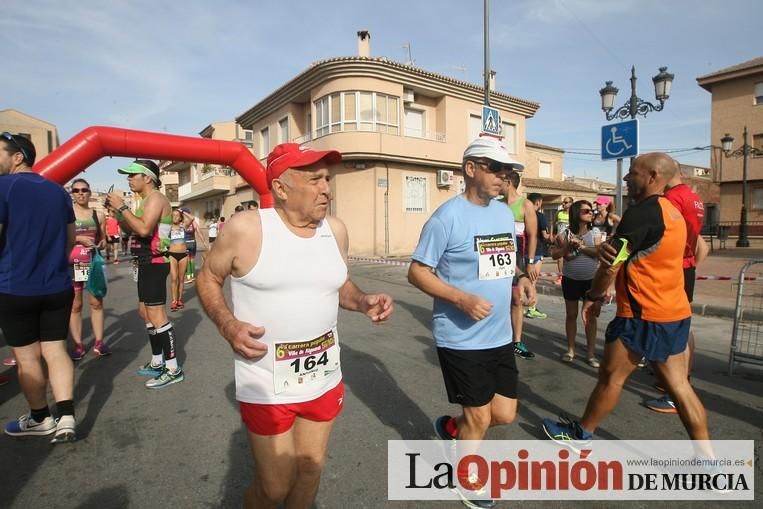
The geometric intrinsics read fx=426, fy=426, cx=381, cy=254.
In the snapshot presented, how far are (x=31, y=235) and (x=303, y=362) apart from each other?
2.43 m

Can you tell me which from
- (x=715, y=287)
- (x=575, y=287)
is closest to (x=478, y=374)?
(x=575, y=287)

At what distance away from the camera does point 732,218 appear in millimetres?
27625

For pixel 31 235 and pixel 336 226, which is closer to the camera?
pixel 336 226

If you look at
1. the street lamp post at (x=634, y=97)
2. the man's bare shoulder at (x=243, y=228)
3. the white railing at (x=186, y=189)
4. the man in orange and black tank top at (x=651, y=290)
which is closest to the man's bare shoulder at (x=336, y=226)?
the man's bare shoulder at (x=243, y=228)

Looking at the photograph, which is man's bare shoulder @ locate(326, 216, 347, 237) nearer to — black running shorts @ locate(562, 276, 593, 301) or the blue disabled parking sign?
black running shorts @ locate(562, 276, 593, 301)

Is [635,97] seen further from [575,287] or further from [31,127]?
[31,127]

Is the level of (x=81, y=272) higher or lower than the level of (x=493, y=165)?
lower

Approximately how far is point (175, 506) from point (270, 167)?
6.47ft

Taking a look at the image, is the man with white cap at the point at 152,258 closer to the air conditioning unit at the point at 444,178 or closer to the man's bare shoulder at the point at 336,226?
the man's bare shoulder at the point at 336,226

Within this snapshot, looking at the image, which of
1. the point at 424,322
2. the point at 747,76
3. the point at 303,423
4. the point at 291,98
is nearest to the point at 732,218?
the point at 747,76

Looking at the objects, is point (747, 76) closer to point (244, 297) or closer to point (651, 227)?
point (651, 227)

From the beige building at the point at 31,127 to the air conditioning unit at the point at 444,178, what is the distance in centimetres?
4488

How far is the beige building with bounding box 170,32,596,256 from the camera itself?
19375 millimetres

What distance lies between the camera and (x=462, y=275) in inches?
99.9
